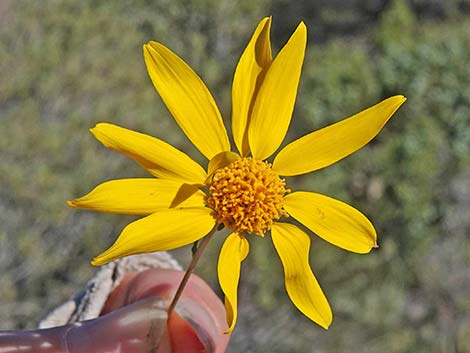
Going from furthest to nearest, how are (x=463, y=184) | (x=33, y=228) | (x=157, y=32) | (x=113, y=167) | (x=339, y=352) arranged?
1. (x=157, y=32)
2. (x=463, y=184)
3. (x=339, y=352)
4. (x=113, y=167)
5. (x=33, y=228)

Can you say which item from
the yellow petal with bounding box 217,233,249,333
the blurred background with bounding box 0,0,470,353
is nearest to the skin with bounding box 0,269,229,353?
the yellow petal with bounding box 217,233,249,333

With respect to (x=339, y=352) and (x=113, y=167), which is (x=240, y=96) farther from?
(x=339, y=352)

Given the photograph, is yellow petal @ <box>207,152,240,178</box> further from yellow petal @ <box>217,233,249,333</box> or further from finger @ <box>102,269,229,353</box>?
finger @ <box>102,269,229,353</box>

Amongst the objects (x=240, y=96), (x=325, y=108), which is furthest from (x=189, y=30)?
(x=240, y=96)

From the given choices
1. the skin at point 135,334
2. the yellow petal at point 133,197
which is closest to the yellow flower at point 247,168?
the yellow petal at point 133,197

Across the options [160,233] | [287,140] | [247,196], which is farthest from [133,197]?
[287,140]

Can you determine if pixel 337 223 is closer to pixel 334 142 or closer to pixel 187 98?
pixel 334 142
